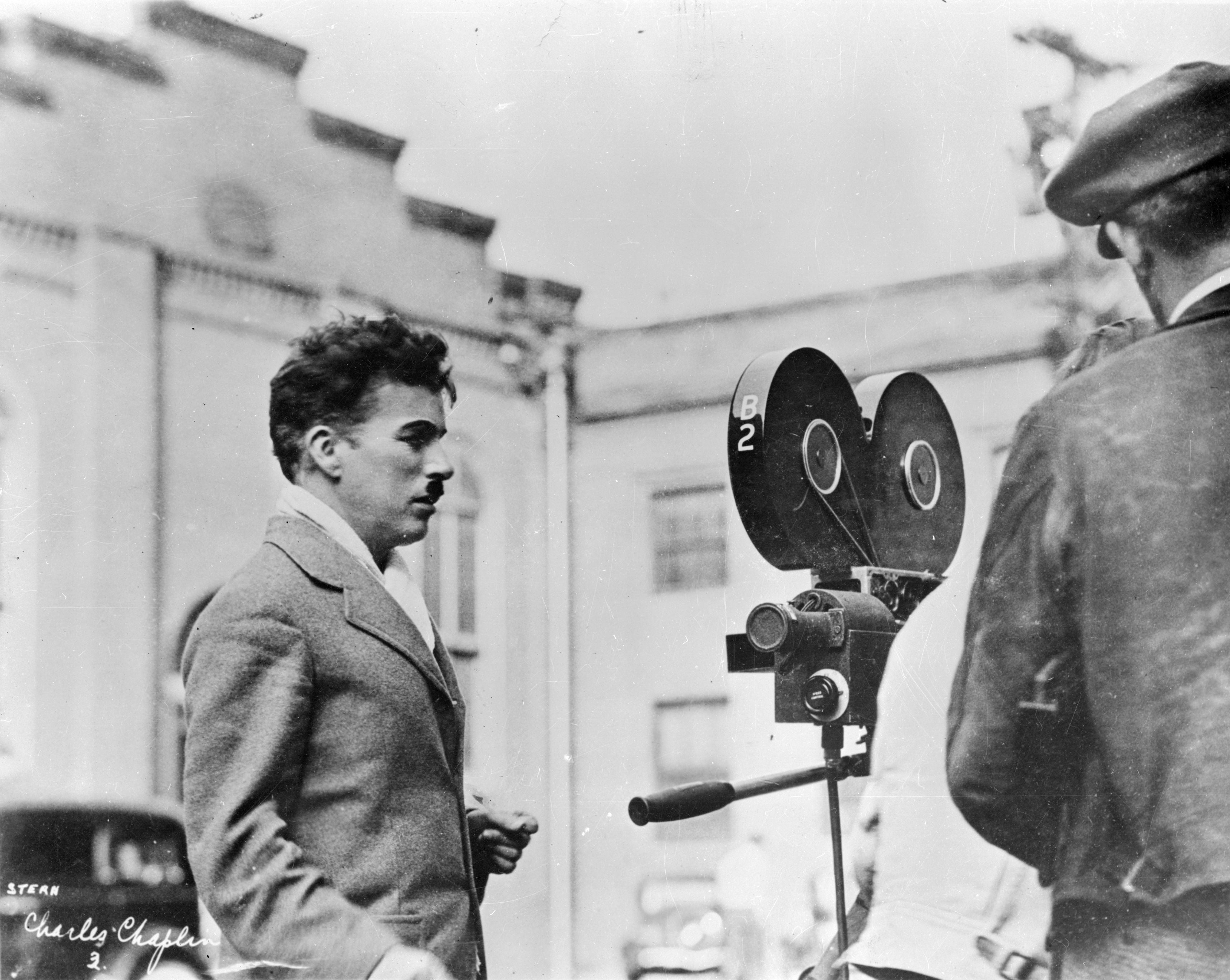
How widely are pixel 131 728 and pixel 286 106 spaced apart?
54.5 inches

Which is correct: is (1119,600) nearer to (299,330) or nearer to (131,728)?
(299,330)

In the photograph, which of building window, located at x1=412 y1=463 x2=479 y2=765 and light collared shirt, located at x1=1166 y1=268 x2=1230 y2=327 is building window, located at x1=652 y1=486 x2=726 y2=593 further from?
light collared shirt, located at x1=1166 y1=268 x2=1230 y2=327

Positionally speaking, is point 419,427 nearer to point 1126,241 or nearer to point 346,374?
point 346,374

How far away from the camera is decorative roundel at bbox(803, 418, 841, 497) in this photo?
8.52 feet

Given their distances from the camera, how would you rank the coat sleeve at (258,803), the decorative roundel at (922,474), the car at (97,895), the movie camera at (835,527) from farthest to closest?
1. the car at (97,895)
2. the decorative roundel at (922,474)
3. the movie camera at (835,527)
4. the coat sleeve at (258,803)

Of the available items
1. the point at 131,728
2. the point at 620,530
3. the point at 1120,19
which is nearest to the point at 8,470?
the point at 131,728

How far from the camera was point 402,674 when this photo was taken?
2.35m

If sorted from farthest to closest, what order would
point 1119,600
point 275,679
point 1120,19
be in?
point 1120,19, point 1119,600, point 275,679

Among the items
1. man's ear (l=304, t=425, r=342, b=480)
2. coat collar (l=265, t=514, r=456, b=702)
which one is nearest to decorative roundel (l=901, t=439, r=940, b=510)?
coat collar (l=265, t=514, r=456, b=702)

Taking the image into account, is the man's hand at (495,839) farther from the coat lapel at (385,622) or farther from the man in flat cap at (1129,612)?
the man in flat cap at (1129,612)

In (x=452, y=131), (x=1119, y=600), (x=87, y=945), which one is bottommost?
(x=87, y=945)
